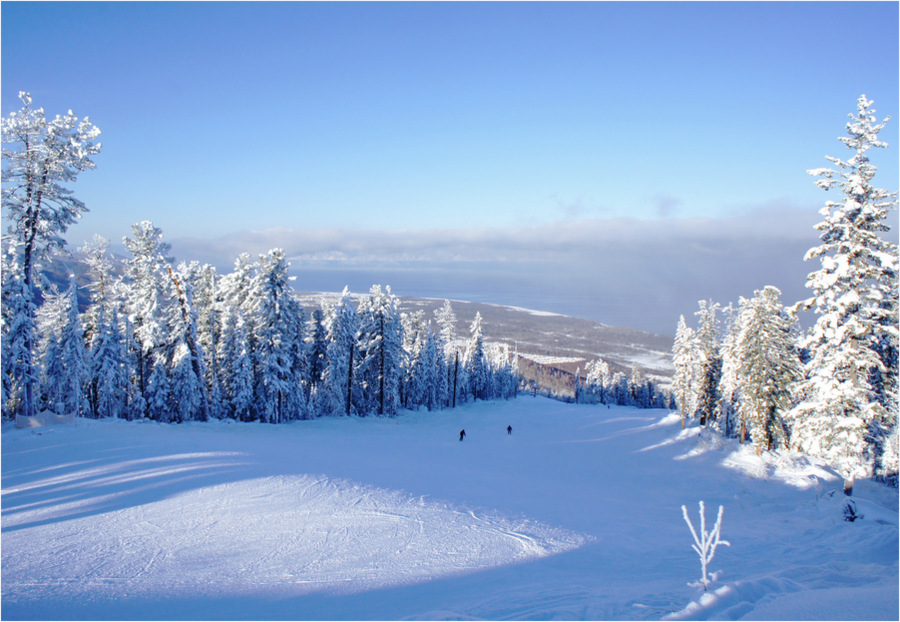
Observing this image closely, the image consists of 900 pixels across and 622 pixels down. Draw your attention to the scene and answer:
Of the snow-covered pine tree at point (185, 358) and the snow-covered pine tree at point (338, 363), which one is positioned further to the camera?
the snow-covered pine tree at point (338, 363)

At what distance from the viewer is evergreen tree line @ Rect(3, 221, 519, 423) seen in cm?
2809

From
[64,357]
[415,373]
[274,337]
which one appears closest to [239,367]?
[274,337]

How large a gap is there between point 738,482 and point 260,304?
3152 centimetres

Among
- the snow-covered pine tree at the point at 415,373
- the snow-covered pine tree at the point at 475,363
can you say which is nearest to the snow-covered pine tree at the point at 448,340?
the snow-covered pine tree at the point at 475,363

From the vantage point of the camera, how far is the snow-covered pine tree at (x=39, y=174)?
18.5 meters

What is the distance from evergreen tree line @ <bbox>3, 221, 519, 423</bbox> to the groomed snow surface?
7015 mm

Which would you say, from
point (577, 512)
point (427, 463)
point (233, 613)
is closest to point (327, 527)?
point (233, 613)

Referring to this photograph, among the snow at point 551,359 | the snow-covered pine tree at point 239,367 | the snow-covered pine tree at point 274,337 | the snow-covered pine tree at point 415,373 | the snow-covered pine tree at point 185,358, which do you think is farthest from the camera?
the snow at point 551,359

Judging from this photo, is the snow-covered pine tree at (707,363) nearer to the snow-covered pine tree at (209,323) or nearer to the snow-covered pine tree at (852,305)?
the snow-covered pine tree at (852,305)

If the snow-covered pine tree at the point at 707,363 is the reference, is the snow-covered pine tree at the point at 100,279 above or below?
above

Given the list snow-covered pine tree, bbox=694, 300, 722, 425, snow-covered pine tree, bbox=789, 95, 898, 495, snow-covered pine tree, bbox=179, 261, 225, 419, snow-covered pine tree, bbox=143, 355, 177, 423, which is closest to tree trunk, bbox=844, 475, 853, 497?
snow-covered pine tree, bbox=789, 95, 898, 495

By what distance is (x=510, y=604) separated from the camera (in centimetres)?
744

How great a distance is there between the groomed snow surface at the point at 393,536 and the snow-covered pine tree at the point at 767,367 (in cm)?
766

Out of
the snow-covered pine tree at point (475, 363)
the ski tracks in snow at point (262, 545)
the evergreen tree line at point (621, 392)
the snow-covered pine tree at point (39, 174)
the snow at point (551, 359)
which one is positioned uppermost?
the snow-covered pine tree at point (39, 174)
